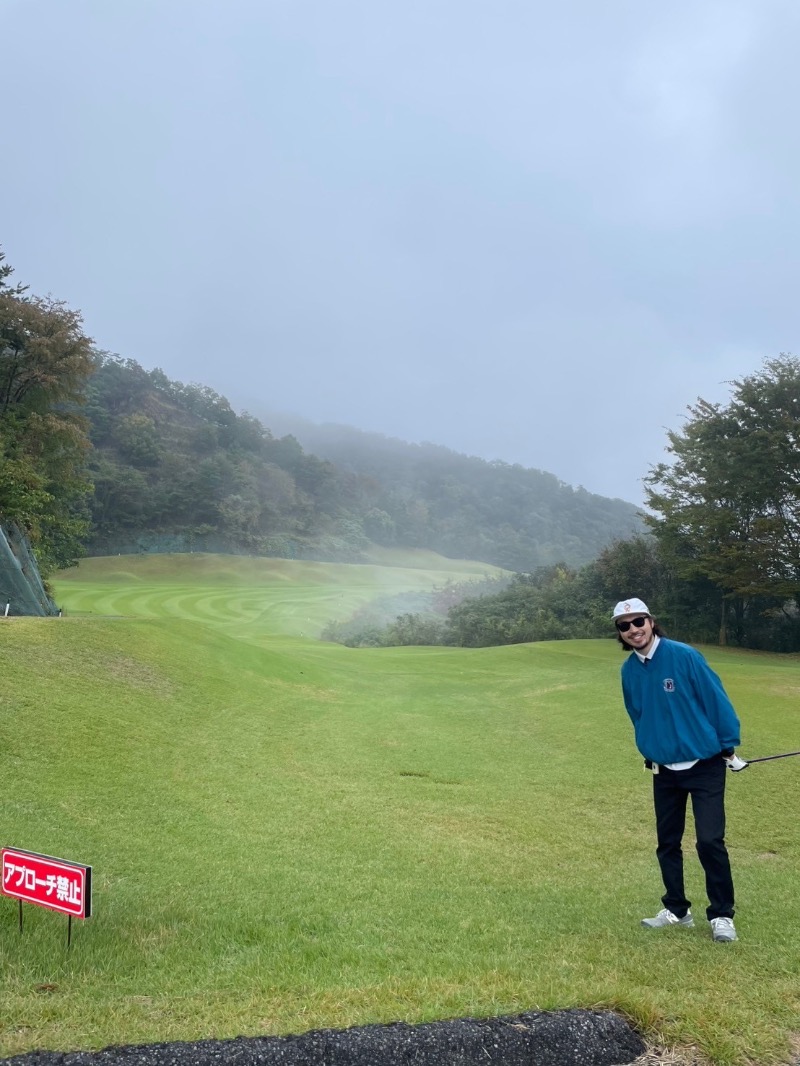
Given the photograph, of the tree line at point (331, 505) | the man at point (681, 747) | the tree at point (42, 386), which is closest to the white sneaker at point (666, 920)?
the man at point (681, 747)

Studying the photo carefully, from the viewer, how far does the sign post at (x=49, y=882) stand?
362 cm

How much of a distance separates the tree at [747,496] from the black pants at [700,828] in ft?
90.3

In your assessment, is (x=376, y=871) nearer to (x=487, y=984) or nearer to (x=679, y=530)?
(x=487, y=984)

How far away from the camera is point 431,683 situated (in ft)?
67.1

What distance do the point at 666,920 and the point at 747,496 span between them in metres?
29.9

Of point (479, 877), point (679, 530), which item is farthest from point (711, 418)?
point (479, 877)

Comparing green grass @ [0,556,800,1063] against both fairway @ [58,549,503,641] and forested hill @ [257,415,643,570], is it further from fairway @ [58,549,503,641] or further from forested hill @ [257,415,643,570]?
forested hill @ [257,415,643,570]

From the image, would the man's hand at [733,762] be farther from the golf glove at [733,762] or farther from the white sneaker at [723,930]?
the white sneaker at [723,930]

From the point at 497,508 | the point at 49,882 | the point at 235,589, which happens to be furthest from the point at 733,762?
the point at 497,508

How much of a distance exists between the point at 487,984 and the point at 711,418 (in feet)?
108

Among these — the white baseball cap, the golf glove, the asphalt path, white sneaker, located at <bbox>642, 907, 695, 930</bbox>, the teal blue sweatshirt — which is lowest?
white sneaker, located at <bbox>642, 907, 695, 930</bbox>

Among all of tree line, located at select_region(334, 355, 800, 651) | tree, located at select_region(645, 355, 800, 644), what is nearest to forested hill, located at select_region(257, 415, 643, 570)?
tree line, located at select_region(334, 355, 800, 651)

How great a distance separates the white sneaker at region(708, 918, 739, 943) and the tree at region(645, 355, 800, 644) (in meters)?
27.9

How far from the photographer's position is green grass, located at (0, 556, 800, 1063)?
3.20 meters
